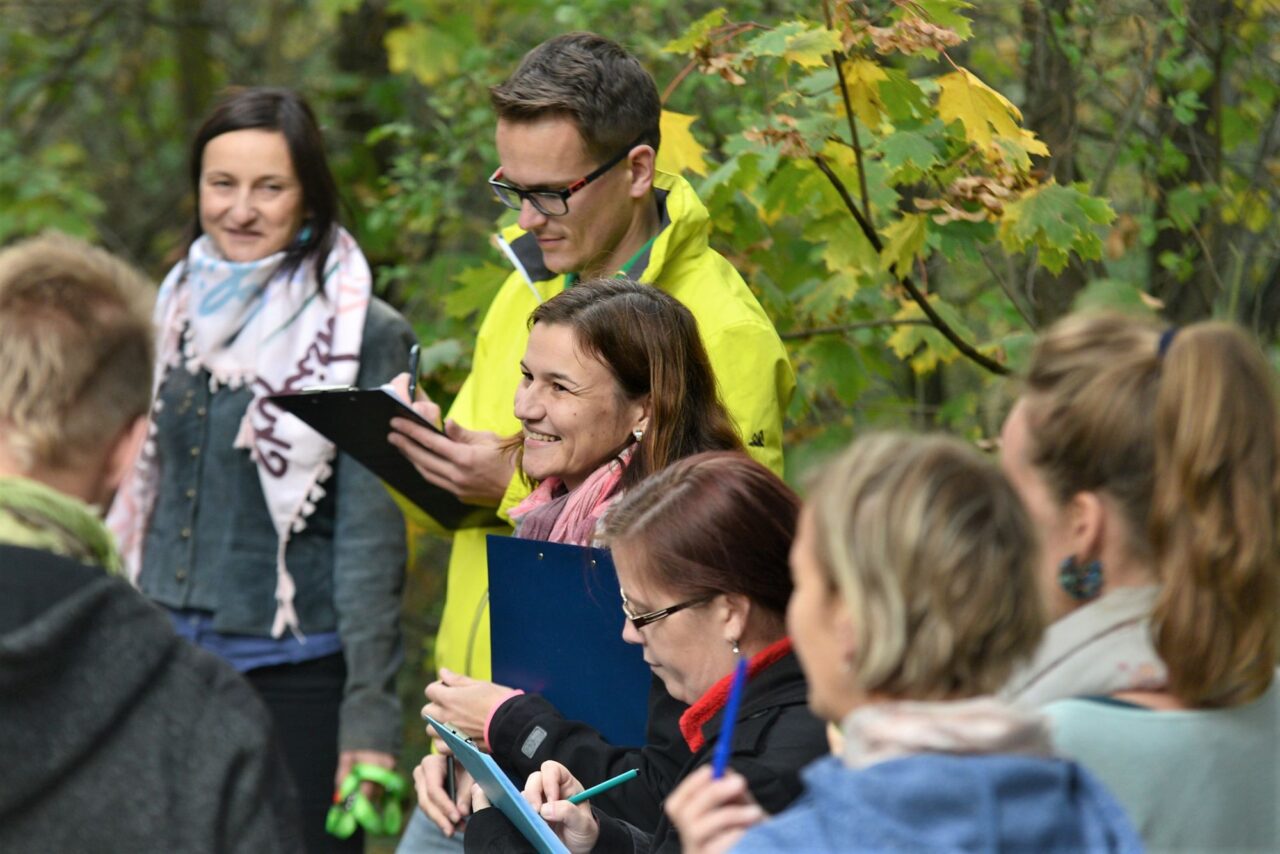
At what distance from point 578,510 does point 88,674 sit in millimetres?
1102

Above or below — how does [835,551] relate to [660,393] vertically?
above

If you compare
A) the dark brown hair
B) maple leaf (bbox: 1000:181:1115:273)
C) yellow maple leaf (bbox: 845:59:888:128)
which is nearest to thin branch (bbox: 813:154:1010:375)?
yellow maple leaf (bbox: 845:59:888:128)

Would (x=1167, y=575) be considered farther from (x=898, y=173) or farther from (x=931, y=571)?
(x=898, y=173)

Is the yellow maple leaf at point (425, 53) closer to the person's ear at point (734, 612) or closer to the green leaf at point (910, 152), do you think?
the green leaf at point (910, 152)

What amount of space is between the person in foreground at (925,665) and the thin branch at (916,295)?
2.08 m

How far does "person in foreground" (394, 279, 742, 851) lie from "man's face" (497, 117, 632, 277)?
1.12 ft

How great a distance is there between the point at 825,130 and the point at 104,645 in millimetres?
2243

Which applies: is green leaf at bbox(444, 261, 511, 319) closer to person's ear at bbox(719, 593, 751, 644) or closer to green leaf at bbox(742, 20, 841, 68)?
green leaf at bbox(742, 20, 841, 68)

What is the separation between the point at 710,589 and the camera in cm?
229

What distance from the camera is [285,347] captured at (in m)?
3.86

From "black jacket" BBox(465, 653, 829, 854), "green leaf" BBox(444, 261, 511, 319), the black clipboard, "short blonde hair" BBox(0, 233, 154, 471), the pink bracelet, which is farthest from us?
"green leaf" BBox(444, 261, 511, 319)

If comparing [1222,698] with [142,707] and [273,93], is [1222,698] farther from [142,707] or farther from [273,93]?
[273,93]

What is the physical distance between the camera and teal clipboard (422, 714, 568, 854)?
2221 mm

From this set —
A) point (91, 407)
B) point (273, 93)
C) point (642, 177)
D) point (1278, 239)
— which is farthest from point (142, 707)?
point (1278, 239)
